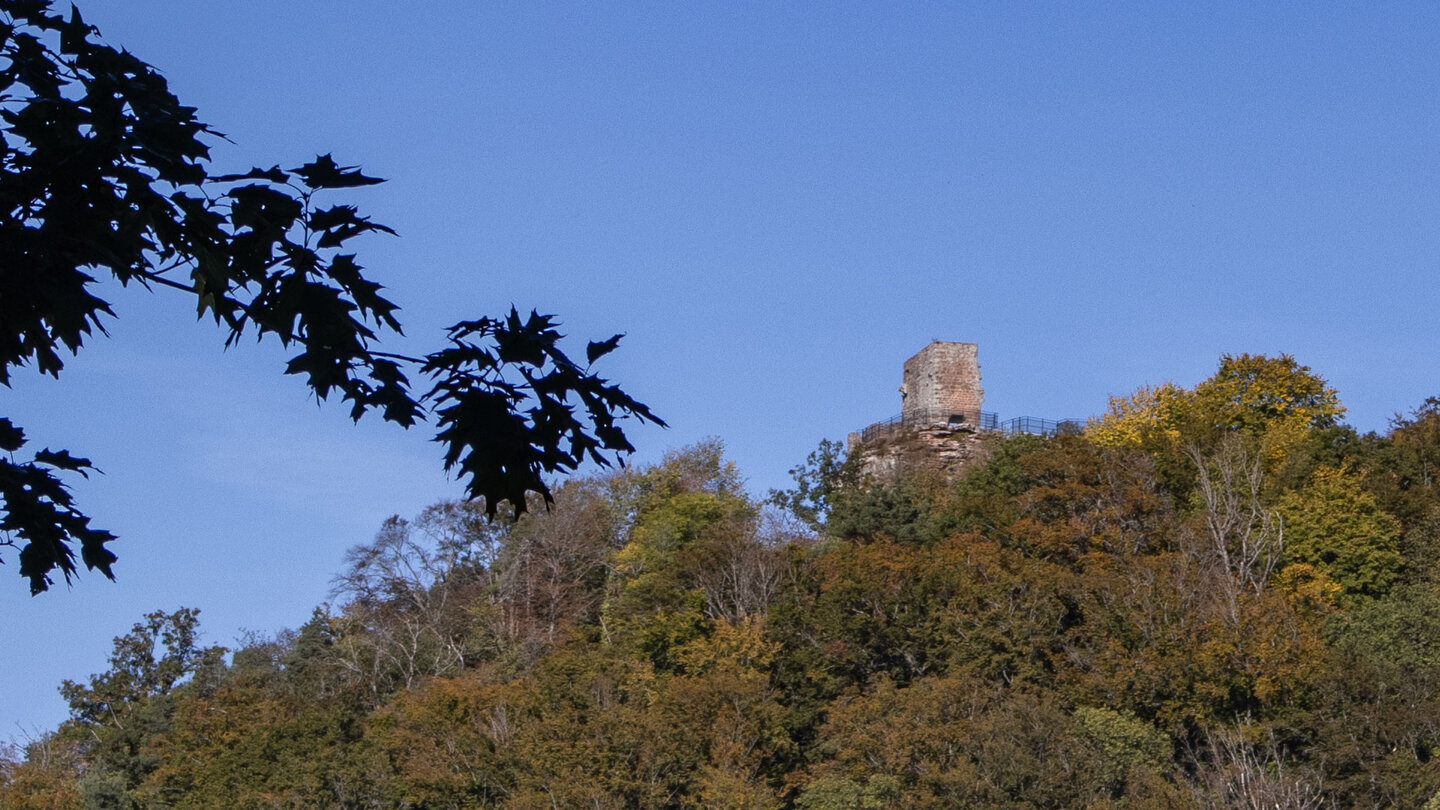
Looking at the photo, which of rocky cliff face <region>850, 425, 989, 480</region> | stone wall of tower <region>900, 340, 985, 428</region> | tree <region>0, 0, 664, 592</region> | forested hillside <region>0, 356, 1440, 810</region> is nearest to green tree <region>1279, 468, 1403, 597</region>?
forested hillside <region>0, 356, 1440, 810</region>

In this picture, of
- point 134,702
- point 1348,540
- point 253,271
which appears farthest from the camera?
point 134,702

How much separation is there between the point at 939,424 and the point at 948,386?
1.84 m

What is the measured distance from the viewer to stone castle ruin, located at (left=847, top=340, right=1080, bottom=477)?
7219 centimetres

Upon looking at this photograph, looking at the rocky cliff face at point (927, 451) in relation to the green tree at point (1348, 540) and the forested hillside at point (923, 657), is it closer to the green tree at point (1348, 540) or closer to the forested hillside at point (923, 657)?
the forested hillside at point (923, 657)

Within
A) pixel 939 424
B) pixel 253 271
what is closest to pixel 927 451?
pixel 939 424

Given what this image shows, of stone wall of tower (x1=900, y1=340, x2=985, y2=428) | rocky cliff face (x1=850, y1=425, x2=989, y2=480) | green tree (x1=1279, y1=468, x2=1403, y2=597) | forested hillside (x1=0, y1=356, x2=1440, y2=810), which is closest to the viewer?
forested hillside (x1=0, y1=356, x2=1440, y2=810)

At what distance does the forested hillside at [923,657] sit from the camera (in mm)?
43188

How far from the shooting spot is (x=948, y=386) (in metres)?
74.2

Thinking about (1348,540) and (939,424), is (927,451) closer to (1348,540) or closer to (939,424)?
(939,424)

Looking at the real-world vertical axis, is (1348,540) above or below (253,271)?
above

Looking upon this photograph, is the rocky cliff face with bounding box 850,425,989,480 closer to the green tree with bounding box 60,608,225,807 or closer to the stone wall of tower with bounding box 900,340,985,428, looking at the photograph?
the stone wall of tower with bounding box 900,340,985,428

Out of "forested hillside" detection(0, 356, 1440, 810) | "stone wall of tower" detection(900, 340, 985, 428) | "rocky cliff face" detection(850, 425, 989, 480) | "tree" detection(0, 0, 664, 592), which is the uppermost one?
"stone wall of tower" detection(900, 340, 985, 428)

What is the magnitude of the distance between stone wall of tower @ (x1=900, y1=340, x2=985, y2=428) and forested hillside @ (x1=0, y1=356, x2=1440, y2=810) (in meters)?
5.76

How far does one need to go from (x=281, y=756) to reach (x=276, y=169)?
182ft
